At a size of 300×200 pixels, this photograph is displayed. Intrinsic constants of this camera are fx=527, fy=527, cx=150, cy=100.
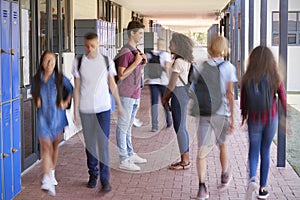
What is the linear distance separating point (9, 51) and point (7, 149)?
0.89 m

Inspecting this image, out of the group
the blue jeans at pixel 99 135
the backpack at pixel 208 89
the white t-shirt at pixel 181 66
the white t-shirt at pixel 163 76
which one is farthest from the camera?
the white t-shirt at pixel 163 76

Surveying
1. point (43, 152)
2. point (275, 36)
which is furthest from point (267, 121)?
point (275, 36)

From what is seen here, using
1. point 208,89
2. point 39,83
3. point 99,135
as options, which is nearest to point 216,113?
point 208,89

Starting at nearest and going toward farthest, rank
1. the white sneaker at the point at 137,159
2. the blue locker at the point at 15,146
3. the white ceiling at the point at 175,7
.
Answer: the blue locker at the point at 15,146, the white sneaker at the point at 137,159, the white ceiling at the point at 175,7

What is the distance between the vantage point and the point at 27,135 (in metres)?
6.48

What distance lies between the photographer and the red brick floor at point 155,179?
528 centimetres

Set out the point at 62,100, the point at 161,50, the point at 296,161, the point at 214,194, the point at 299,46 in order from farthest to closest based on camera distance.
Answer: the point at 299,46, the point at 161,50, the point at 296,161, the point at 214,194, the point at 62,100

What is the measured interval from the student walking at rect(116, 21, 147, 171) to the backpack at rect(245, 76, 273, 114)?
1.53 m

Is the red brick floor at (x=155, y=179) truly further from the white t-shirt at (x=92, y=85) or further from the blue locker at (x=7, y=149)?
the white t-shirt at (x=92, y=85)

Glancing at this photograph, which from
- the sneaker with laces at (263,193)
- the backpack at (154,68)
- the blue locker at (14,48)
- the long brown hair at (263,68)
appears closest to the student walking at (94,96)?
the blue locker at (14,48)

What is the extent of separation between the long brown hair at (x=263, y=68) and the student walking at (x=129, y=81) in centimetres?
147

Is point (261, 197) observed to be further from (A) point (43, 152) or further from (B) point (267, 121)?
(A) point (43, 152)

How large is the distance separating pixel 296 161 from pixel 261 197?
212cm

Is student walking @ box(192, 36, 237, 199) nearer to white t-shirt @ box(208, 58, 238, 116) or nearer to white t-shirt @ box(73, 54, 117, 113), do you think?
white t-shirt @ box(208, 58, 238, 116)
